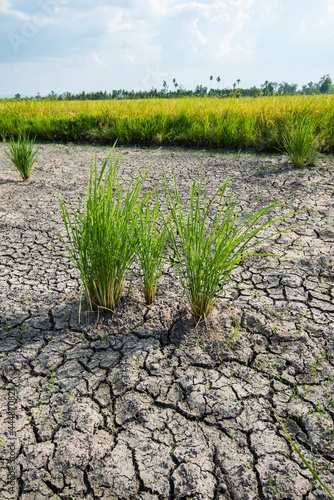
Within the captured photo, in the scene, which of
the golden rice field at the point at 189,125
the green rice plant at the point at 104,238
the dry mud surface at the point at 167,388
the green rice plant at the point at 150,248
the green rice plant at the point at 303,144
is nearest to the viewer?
the dry mud surface at the point at 167,388

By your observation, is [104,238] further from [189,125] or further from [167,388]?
[189,125]

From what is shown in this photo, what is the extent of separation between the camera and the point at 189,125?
6.18 meters

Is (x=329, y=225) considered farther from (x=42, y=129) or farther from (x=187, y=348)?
(x=42, y=129)

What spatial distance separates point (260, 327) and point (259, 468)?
821mm

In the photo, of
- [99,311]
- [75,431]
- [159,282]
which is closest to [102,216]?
[99,311]

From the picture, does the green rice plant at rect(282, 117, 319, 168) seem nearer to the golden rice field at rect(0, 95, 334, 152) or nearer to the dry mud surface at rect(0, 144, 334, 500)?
the golden rice field at rect(0, 95, 334, 152)

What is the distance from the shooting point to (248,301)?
229 cm

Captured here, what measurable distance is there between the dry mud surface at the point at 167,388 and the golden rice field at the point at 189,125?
3224mm

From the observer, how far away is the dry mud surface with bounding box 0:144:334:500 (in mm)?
1352

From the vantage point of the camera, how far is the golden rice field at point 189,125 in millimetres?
5410

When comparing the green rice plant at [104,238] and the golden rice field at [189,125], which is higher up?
the golden rice field at [189,125]

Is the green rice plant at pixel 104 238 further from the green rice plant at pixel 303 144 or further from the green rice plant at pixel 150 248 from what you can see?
the green rice plant at pixel 303 144

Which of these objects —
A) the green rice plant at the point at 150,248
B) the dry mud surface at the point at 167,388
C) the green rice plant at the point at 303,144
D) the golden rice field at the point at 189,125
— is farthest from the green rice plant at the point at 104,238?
the golden rice field at the point at 189,125

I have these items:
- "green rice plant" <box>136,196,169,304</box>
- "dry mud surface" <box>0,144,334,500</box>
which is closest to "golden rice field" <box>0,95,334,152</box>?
"dry mud surface" <box>0,144,334,500</box>
